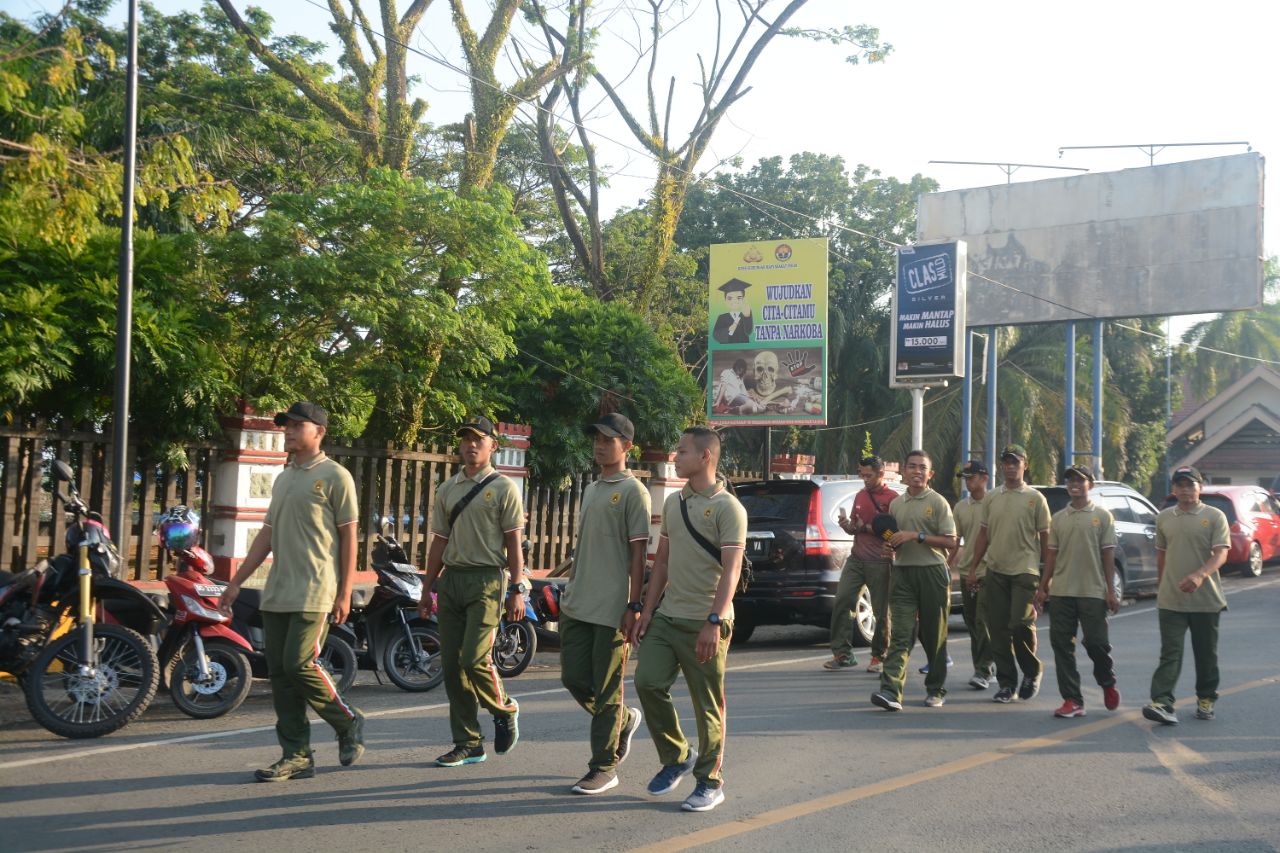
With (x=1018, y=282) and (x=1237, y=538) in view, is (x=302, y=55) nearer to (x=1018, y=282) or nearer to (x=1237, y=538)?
(x=1018, y=282)

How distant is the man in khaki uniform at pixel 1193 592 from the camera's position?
26.8 ft

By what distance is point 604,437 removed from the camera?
6.04 m

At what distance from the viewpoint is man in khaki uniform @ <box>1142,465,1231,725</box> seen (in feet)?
26.8

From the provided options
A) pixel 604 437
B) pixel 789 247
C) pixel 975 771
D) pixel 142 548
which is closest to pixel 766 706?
pixel 975 771

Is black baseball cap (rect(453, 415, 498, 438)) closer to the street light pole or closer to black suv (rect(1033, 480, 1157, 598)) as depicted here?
the street light pole

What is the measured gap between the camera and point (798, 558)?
1191cm

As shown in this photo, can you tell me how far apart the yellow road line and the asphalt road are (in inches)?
0.7

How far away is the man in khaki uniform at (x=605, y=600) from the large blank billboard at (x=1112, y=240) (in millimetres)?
24763

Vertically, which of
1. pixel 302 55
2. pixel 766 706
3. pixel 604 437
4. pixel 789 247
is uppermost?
pixel 302 55

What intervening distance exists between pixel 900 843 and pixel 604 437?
2.20m

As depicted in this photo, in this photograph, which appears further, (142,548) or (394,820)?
(142,548)

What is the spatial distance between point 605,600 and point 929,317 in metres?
18.5

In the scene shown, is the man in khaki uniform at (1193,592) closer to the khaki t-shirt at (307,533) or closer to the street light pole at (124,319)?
the khaki t-shirt at (307,533)

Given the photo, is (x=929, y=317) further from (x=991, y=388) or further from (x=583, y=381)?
(x=991, y=388)
